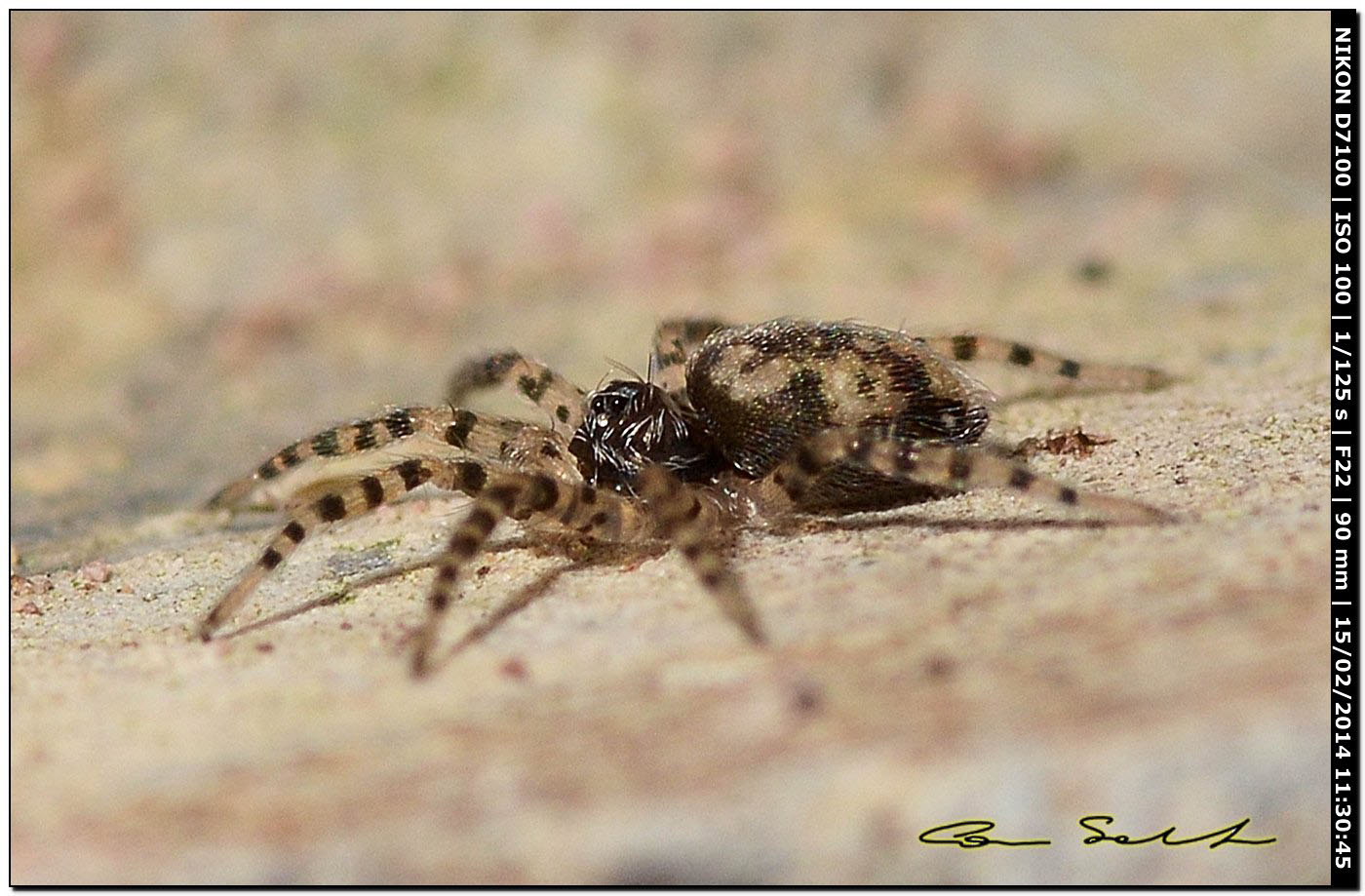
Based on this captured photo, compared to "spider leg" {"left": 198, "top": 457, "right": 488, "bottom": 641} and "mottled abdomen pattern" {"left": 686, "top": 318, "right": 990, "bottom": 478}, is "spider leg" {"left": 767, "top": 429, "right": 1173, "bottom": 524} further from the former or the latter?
"spider leg" {"left": 198, "top": 457, "right": 488, "bottom": 641}

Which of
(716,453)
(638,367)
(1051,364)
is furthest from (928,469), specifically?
(638,367)

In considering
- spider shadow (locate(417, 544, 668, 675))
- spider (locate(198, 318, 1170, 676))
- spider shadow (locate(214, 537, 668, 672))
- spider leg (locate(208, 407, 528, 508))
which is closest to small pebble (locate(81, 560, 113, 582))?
spider (locate(198, 318, 1170, 676))

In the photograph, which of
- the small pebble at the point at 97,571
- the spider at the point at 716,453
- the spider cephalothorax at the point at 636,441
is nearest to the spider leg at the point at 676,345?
the spider at the point at 716,453

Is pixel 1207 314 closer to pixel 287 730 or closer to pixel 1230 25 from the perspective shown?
pixel 1230 25

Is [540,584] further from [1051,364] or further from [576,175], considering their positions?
[576,175]

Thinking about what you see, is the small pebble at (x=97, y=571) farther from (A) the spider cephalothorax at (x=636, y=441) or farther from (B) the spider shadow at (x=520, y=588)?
(A) the spider cephalothorax at (x=636, y=441)
